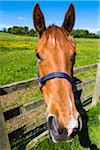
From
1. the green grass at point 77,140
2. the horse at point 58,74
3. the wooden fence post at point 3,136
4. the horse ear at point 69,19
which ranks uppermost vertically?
the horse ear at point 69,19

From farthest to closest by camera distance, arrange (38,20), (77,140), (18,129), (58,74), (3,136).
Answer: (77,140), (18,129), (3,136), (38,20), (58,74)

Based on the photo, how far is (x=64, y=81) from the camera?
2.48 metres

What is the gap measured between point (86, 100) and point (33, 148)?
2624mm

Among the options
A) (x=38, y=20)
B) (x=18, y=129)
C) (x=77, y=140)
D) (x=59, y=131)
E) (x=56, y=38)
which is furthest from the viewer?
(x=77, y=140)

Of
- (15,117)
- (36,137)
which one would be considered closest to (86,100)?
(36,137)

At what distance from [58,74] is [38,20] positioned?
79 cm

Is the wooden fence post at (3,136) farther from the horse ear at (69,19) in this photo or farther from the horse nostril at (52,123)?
the horse ear at (69,19)

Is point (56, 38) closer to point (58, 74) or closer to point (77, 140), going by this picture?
point (58, 74)

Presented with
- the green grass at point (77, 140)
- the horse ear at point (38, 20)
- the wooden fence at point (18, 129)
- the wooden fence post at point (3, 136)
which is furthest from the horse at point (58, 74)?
the green grass at point (77, 140)

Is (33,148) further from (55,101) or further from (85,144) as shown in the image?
(55,101)

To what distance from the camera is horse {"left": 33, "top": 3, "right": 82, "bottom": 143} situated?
2254 mm

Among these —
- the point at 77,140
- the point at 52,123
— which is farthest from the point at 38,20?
the point at 77,140

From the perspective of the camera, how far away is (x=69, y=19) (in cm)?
304

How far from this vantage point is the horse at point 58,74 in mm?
2254
